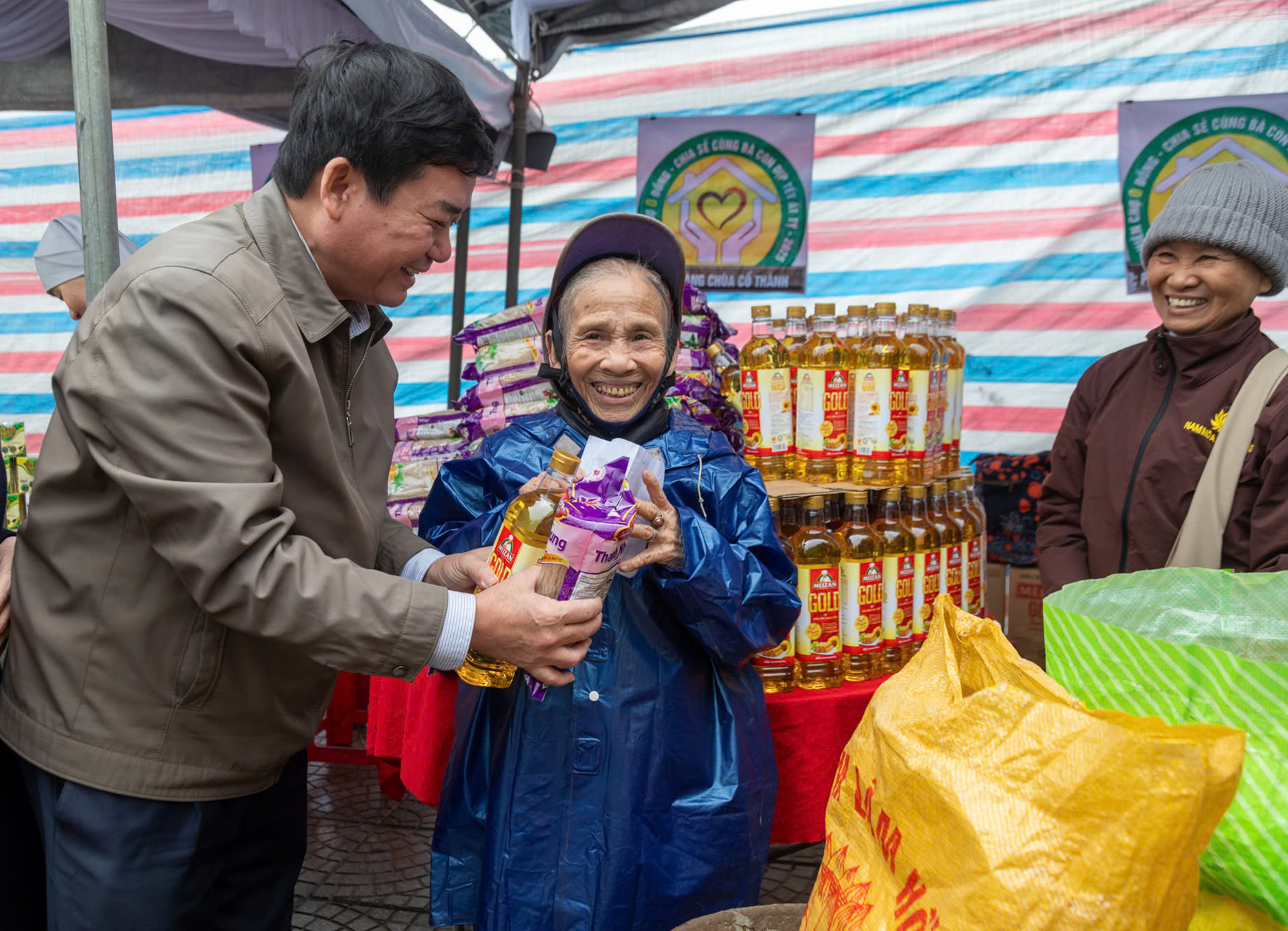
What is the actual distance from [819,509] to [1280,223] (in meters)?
1.54

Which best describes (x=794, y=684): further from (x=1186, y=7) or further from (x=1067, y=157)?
(x=1186, y=7)

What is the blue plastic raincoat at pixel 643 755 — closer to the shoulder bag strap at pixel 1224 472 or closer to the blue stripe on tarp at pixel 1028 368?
the shoulder bag strap at pixel 1224 472

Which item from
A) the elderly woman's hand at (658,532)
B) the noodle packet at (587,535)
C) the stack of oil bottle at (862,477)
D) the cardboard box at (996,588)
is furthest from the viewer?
the cardboard box at (996,588)

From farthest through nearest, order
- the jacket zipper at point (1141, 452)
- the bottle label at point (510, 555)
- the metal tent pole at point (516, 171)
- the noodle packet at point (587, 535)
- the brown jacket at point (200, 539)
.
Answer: the metal tent pole at point (516, 171)
the jacket zipper at point (1141, 452)
the bottle label at point (510, 555)
the noodle packet at point (587, 535)
the brown jacket at point (200, 539)

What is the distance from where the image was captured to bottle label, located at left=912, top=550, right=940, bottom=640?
2.89 metres

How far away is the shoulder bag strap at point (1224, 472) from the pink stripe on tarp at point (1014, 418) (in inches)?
88.4

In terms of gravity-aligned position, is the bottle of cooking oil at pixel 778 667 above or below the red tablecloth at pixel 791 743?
above

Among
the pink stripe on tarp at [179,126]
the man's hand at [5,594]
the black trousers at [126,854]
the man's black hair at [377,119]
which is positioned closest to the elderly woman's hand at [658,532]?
the man's black hair at [377,119]

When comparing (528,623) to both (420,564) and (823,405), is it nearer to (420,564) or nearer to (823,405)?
(420,564)

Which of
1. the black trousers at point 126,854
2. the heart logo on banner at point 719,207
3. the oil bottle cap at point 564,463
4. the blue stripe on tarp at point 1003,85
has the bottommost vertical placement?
the black trousers at point 126,854

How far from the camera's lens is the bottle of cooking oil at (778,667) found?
108 inches

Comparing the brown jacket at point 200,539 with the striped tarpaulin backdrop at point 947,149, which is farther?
the striped tarpaulin backdrop at point 947,149

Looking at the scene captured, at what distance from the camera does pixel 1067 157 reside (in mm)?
4625

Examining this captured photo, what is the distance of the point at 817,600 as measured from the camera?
273 cm
